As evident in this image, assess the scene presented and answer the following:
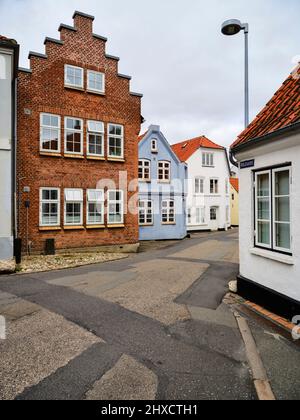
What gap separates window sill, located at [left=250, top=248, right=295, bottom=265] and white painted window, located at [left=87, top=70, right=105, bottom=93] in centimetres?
1275

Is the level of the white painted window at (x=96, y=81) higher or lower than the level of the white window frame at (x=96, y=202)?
higher

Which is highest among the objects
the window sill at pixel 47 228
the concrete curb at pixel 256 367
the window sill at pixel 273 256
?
the window sill at pixel 47 228

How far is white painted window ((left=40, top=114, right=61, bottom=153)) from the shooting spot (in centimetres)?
1415

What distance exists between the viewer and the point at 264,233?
6.38 meters

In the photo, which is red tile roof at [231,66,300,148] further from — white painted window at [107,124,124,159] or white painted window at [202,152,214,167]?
white painted window at [202,152,214,167]

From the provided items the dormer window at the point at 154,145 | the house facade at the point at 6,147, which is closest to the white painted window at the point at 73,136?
the house facade at the point at 6,147

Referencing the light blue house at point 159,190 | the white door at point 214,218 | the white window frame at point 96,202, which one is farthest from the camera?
the white door at point 214,218

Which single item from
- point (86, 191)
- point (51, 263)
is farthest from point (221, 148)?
point (51, 263)

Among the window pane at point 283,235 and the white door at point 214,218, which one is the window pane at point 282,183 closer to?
the window pane at point 283,235

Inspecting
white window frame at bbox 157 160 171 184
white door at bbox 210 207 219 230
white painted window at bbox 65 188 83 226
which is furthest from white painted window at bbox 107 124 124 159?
white door at bbox 210 207 219 230

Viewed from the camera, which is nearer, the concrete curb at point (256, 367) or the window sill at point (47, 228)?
the concrete curb at point (256, 367)

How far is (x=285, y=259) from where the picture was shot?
551 cm

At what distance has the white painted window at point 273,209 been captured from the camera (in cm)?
566

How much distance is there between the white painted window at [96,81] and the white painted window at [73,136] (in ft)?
6.69
